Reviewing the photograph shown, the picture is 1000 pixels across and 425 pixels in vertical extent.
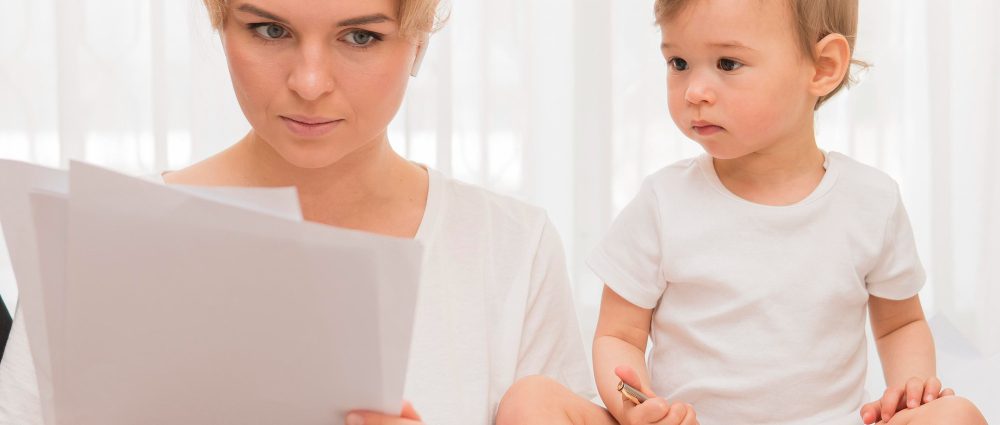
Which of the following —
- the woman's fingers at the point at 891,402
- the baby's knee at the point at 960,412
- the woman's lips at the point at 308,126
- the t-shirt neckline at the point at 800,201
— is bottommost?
the woman's fingers at the point at 891,402

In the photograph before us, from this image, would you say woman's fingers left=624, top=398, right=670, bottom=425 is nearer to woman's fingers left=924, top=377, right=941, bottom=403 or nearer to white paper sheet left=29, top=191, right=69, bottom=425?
woman's fingers left=924, top=377, right=941, bottom=403

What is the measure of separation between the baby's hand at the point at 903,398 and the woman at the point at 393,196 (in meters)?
0.35

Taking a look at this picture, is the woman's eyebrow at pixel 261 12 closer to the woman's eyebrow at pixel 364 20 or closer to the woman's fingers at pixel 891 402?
the woman's eyebrow at pixel 364 20

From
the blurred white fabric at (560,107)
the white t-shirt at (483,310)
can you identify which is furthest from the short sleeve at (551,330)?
the blurred white fabric at (560,107)

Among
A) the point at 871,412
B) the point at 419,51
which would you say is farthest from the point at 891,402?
the point at 419,51

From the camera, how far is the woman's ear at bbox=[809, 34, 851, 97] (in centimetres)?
137

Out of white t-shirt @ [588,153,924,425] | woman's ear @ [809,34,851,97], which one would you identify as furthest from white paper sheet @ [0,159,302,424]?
woman's ear @ [809,34,851,97]

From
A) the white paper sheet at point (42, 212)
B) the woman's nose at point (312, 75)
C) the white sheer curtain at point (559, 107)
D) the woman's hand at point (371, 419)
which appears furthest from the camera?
the white sheer curtain at point (559, 107)

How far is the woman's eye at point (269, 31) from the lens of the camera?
122 cm

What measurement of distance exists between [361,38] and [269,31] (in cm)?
10

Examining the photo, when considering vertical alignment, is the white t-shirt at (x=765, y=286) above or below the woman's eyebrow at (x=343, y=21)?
below

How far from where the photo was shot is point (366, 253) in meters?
0.87

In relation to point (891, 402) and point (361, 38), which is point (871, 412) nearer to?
point (891, 402)

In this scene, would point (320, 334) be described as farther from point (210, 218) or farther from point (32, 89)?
point (32, 89)
